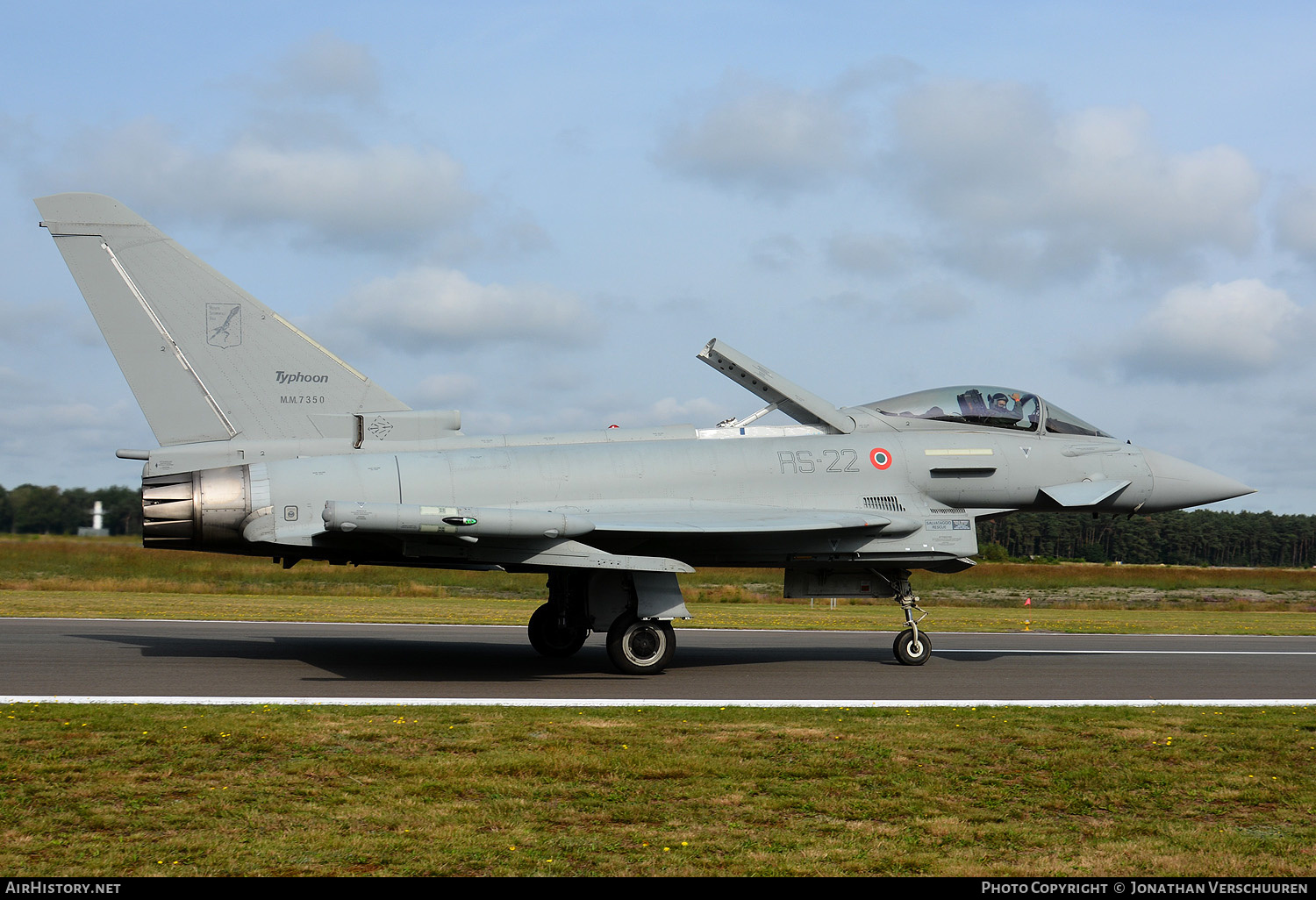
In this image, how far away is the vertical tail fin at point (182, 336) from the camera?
11.8m

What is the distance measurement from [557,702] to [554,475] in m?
2.88

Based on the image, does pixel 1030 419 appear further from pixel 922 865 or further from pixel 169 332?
pixel 169 332

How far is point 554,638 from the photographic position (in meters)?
14.0

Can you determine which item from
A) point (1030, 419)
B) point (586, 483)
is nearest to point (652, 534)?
point (586, 483)

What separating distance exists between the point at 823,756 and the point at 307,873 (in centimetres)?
400

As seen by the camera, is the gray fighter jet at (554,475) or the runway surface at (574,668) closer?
the runway surface at (574,668)

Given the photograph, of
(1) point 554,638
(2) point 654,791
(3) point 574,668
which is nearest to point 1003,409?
(3) point 574,668

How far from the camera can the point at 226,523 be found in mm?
11000

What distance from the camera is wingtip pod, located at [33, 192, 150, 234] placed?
463 inches

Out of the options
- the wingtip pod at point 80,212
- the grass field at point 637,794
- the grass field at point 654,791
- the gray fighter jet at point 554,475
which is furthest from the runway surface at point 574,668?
the wingtip pod at point 80,212

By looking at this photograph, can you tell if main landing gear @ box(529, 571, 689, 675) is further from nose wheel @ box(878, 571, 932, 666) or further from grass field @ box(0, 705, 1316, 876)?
nose wheel @ box(878, 571, 932, 666)

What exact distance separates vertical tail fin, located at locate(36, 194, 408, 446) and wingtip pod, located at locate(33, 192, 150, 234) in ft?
0.03

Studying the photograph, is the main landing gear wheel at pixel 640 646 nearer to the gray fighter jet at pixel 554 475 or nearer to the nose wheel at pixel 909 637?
the gray fighter jet at pixel 554 475

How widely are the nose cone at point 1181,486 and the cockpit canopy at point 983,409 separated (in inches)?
48.1
